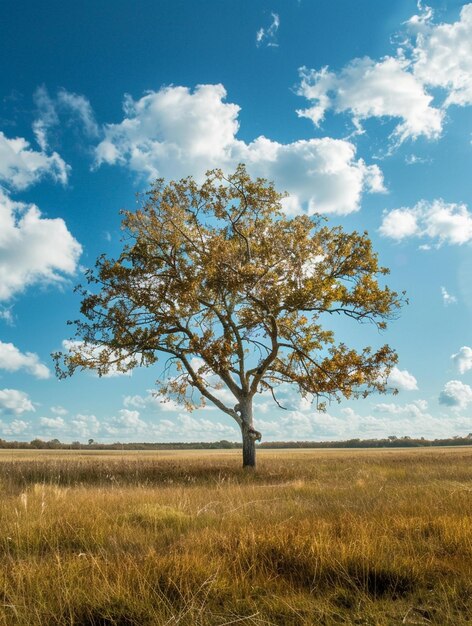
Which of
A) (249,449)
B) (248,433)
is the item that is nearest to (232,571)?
(248,433)

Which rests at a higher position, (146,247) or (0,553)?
(146,247)

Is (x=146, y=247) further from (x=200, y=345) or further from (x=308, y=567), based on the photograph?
(x=308, y=567)

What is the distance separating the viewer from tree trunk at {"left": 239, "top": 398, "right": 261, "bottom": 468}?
2198cm

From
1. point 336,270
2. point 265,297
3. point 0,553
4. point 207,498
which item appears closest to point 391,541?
point 0,553

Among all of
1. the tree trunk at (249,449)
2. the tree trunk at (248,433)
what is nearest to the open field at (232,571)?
the tree trunk at (248,433)

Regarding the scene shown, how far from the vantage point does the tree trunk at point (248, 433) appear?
2198 centimetres

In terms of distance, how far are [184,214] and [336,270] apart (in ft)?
26.2

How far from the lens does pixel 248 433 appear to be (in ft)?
72.2

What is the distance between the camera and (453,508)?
8.20 m

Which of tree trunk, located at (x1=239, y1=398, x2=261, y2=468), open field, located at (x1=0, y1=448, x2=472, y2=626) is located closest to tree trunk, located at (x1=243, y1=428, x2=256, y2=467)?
tree trunk, located at (x1=239, y1=398, x2=261, y2=468)

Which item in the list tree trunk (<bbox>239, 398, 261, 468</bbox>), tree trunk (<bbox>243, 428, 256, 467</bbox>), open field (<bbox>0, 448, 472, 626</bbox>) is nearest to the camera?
open field (<bbox>0, 448, 472, 626</bbox>)

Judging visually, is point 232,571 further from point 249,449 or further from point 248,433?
point 249,449

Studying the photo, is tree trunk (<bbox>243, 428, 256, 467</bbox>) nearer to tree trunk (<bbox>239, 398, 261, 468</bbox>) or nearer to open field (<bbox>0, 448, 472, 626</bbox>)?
tree trunk (<bbox>239, 398, 261, 468</bbox>)

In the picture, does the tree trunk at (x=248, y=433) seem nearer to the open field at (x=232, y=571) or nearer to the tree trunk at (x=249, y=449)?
the tree trunk at (x=249, y=449)
